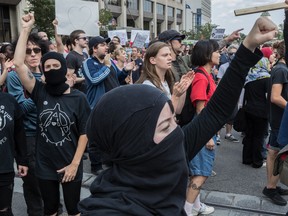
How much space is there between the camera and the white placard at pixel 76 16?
22.5 feet

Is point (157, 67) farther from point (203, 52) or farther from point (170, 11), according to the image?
point (170, 11)

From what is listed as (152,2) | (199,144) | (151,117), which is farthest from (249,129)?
(152,2)

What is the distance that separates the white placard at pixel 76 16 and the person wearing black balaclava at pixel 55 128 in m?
4.12

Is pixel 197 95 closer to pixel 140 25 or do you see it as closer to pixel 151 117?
pixel 151 117

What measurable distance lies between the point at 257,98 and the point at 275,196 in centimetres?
167

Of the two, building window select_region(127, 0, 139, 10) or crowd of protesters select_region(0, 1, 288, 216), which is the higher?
building window select_region(127, 0, 139, 10)

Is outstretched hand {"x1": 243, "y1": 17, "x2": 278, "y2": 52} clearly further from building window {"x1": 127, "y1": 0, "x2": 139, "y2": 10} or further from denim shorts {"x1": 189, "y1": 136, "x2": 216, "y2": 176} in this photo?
building window {"x1": 127, "y1": 0, "x2": 139, "y2": 10}

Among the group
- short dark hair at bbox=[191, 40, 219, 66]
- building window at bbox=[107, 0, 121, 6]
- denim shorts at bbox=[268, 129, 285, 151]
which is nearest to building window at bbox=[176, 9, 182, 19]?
building window at bbox=[107, 0, 121, 6]

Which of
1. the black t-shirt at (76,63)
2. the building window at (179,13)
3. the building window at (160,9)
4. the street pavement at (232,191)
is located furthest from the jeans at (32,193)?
the building window at (179,13)

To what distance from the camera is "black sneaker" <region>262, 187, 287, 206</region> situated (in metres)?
3.94

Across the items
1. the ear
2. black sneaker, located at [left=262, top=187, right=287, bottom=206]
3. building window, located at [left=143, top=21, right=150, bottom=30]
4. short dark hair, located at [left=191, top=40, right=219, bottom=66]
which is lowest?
black sneaker, located at [left=262, top=187, right=287, bottom=206]

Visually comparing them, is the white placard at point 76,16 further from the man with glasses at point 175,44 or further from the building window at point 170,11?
the building window at point 170,11

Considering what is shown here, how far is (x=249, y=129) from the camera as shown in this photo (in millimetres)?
5445

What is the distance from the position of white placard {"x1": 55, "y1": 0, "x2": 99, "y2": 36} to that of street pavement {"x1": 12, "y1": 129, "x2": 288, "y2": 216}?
2896 mm
